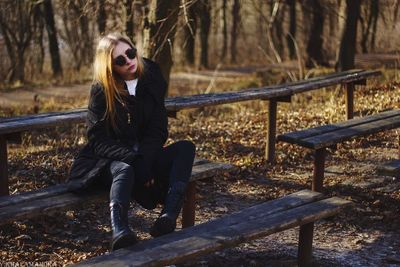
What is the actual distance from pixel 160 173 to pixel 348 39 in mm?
8086

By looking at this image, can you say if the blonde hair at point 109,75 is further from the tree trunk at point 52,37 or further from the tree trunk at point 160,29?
the tree trunk at point 52,37

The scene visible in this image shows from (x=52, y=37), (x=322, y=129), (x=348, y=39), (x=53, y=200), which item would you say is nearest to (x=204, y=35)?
(x=52, y=37)

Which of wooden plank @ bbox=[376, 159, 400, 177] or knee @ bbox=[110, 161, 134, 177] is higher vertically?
knee @ bbox=[110, 161, 134, 177]

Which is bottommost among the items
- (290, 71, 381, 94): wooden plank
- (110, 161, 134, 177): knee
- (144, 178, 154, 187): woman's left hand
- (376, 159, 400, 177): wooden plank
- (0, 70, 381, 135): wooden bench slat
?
(144, 178, 154, 187): woman's left hand

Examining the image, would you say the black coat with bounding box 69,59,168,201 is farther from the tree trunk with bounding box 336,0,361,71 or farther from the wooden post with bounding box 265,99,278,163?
the tree trunk with bounding box 336,0,361,71

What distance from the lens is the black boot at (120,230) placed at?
3314 millimetres

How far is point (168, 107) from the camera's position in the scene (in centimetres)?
593

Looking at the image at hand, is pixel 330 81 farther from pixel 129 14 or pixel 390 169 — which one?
pixel 129 14

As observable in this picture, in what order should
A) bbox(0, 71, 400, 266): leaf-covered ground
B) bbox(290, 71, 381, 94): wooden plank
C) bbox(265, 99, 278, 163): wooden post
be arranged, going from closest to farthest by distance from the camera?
bbox(0, 71, 400, 266): leaf-covered ground
bbox(265, 99, 278, 163): wooden post
bbox(290, 71, 381, 94): wooden plank

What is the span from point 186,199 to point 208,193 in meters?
1.44

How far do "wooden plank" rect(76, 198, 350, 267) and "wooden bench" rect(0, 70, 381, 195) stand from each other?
1899mm

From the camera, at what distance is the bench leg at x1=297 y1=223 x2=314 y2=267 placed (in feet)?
13.4

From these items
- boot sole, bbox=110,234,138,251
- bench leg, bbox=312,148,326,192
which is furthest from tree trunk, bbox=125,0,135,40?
boot sole, bbox=110,234,138,251

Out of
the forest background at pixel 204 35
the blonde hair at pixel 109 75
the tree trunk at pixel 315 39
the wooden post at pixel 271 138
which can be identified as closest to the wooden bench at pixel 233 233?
the blonde hair at pixel 109 75
